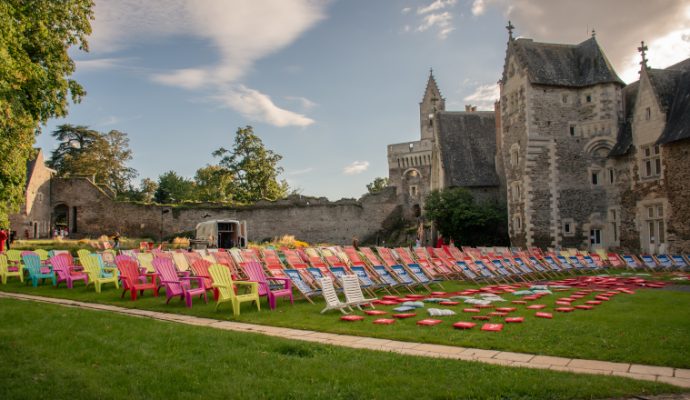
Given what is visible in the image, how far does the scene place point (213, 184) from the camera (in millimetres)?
59500

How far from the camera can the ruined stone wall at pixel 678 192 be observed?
21.4m

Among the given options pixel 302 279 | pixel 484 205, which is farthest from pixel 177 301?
pixel 484 205

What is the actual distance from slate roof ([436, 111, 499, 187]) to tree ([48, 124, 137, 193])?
118ft

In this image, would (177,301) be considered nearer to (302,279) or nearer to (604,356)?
(302,279)

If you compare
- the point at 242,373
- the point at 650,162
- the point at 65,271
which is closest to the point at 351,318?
the point at 242,373

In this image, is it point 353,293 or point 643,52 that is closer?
point 353,293

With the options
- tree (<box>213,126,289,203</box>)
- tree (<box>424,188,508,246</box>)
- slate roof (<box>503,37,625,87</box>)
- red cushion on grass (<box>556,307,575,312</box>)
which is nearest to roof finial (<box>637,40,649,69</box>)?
slate roof (<box>503,37,625,87</box>)

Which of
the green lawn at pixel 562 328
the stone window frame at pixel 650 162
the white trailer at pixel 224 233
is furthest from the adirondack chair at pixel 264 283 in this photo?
the stone window frame at pixel 650 162

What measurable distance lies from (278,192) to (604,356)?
164 feet

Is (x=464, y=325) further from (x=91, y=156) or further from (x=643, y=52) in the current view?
(x=91, y=156)

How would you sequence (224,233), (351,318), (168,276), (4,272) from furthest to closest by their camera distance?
(224,233) → (4,272) → (168,276) → (351,318)

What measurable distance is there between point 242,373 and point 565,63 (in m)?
27.0

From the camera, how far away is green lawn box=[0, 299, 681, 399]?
489 centimetres

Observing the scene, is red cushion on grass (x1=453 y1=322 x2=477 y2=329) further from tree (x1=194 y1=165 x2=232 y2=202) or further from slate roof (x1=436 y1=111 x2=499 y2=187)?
tree (x1=194 y1=165 x2=232 y2=202)
